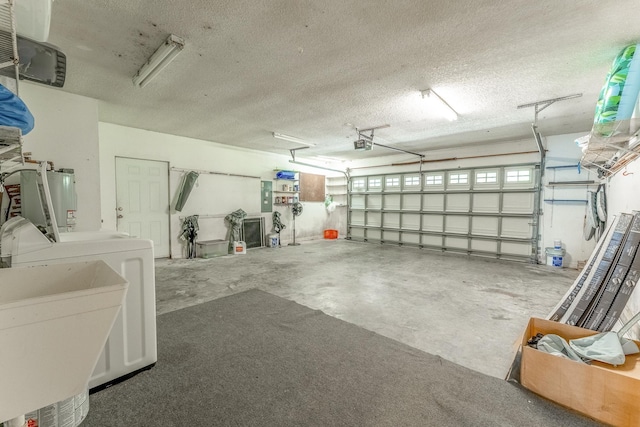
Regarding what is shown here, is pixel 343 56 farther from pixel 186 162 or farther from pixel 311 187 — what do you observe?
pixel 311 187

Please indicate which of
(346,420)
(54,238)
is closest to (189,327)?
(54,238)

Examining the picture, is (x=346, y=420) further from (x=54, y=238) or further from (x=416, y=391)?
(x=54, y=238)

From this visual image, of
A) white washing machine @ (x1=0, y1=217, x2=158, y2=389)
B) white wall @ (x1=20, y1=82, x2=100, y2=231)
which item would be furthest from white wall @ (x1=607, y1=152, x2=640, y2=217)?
white wall @ (x1=20, y1=82, x2=100, y2=231)

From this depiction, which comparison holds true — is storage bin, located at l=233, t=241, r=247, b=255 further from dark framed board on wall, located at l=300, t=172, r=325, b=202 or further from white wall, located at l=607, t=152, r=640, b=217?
white wall, located at l=607, t=152, r=640, b=217

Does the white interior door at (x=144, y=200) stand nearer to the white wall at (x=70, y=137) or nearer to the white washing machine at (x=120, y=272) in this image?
the white wall at (x=70, y=137)

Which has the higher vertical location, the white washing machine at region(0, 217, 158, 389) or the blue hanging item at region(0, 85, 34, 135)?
the blue hanging item at region(0, 85, 34, 135)

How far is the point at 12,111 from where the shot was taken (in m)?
1.10

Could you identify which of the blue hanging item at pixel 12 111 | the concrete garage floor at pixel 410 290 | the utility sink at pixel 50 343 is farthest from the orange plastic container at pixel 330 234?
the utility sink at pixel 50 343

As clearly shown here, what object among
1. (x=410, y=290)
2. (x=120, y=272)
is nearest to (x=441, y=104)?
(x=410, y=290)

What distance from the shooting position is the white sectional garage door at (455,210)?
5.84 metres

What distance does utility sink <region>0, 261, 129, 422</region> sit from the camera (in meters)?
0.69

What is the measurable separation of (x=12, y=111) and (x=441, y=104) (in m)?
4.15

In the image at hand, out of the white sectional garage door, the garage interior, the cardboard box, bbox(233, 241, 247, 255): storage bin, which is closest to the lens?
the cardboard box

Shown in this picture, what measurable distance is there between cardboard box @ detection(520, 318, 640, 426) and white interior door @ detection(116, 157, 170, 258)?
6123 millimetres
